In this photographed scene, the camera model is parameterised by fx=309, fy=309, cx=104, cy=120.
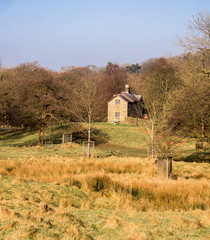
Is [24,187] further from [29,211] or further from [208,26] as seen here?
[208,26]

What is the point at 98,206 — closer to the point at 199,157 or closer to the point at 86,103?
the point at 86,103

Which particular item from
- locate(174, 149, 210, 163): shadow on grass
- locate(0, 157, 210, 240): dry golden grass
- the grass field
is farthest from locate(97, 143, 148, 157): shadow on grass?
locate(0, 157, 210, 240): dry golden grass

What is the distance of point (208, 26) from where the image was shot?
21.8m

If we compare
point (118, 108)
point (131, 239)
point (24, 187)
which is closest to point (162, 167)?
point (24, 187)

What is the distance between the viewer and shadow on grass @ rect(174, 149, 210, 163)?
29.5 m

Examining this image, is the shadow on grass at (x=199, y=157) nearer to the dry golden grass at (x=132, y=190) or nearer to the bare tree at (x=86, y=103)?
the bare tree at (x=86, y=103)

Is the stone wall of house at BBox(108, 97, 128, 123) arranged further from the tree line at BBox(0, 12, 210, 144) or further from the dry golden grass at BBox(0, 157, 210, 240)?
the dry golden grass at BBox(0, 157, 210, 240)

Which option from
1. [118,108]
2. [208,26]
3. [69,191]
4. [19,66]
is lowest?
[69,191]

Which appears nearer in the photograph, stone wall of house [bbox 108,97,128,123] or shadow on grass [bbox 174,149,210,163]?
shadow on grass [bbox 174,149,210,163]

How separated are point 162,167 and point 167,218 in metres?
8.44

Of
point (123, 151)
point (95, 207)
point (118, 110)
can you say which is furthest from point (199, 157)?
point (118, 110)

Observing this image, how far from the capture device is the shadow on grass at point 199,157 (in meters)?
29.5

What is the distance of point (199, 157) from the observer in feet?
101

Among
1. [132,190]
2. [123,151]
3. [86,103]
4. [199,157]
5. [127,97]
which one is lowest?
[123,151]
